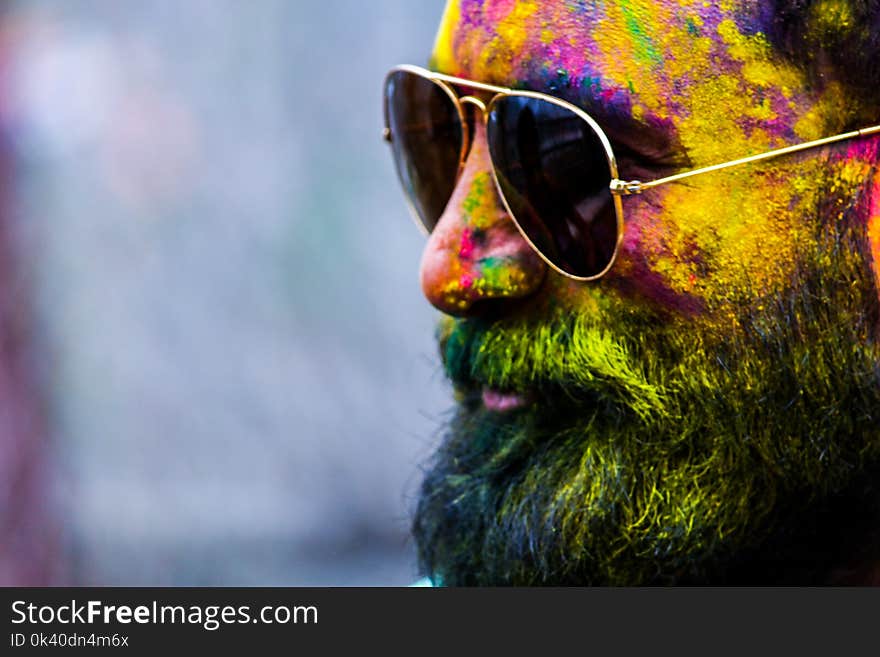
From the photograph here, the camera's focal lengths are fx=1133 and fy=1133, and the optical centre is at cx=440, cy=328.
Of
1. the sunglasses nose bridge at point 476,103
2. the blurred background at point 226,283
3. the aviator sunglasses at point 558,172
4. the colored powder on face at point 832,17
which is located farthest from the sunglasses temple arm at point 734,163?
the blurred background at point 226,283

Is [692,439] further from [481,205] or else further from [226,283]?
[226,283]

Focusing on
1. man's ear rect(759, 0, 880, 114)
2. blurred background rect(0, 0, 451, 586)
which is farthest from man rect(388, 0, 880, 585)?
blurred background rect(0, 0, 451, 586)

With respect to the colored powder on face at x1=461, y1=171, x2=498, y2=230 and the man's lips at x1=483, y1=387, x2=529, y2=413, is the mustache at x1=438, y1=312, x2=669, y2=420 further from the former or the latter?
the colored powder on face at x1=461, y1=171, x2=498, y2=230

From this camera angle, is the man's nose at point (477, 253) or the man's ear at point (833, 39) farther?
the man's nose at point (477, 253)

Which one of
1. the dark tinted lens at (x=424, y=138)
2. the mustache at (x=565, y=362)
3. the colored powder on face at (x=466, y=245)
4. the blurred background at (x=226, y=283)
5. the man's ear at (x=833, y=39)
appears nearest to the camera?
the man's ear at (x=833, y=39)

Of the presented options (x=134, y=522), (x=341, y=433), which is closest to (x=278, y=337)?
(x=341, y=433)

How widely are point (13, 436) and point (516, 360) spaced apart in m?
3.07

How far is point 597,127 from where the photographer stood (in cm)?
138

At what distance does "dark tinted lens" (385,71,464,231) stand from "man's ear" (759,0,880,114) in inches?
18.5

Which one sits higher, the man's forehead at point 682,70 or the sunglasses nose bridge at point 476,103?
the sunglasses nose bridge at point 476,103

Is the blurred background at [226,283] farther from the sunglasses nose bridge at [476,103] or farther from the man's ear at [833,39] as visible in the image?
the man's ear at [833,39]

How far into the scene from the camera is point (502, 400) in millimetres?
1587

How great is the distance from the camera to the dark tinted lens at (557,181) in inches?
55.3

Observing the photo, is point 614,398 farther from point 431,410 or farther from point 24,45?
point 24,45
